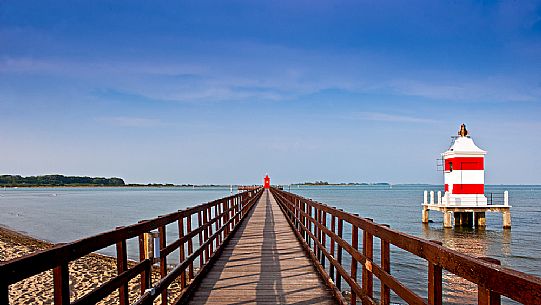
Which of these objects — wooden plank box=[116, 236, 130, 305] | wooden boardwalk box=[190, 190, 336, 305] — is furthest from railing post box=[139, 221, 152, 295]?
wooden boardwalk box=[190, 190, 336, 305]

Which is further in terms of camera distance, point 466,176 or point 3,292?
point 466,176

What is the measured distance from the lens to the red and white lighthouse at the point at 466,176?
26.9 metres

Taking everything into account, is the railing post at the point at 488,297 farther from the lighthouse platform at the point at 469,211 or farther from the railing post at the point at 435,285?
the lighthouse platform at the point at 469,211

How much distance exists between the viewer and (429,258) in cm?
285

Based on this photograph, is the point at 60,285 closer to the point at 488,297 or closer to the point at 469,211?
the point at 488,297

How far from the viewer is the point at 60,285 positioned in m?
2.68

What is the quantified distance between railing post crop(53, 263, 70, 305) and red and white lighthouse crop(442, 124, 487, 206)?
2678 cm

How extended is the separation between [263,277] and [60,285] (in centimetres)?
460

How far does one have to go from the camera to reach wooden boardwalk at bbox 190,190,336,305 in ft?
19.0

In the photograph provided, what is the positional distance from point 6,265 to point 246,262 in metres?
6.30

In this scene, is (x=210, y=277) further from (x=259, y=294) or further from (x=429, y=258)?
(x=429, y=258)

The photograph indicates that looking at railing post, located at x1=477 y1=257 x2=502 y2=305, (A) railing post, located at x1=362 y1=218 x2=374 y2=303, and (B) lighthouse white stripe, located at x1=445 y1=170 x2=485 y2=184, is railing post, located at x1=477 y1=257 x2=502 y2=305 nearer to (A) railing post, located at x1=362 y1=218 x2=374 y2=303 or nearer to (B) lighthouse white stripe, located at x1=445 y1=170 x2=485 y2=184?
(A) railing post, located at x1=362 y1=218 x2=374 y2=303

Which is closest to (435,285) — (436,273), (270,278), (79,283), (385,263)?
(436,273)

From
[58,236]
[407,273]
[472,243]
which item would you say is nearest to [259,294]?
[407,273]
